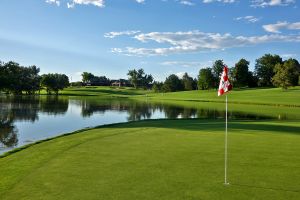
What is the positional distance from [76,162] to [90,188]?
11.1ft

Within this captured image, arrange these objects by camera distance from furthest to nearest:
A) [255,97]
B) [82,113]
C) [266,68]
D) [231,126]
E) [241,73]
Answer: [266,68], [241,73], [255,97], [82,113], [231,126]

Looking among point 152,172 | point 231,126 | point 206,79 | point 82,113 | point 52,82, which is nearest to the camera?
point 152,172

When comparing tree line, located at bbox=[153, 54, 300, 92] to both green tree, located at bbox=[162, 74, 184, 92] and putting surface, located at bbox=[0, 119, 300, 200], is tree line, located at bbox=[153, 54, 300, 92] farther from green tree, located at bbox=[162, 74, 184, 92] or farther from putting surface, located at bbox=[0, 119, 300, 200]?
putting surface, located at bbox=[0, 119, 300, 200]

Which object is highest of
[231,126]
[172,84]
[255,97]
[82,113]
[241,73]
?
[241,73]

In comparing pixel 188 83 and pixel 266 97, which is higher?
pixel 188 83

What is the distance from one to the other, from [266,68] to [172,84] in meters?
44.0

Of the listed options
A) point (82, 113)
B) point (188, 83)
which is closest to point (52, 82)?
point (188, 83)

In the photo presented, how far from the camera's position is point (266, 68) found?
151 metres

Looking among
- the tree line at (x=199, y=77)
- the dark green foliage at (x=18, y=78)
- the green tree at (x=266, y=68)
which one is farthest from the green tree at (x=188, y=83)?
the dark green foliage at (x=18, y=78)

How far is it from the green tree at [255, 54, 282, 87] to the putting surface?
14003cm

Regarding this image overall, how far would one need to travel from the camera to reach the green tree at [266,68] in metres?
150

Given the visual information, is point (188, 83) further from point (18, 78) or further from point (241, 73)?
point (18, 78)

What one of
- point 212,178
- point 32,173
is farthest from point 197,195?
point 32,173

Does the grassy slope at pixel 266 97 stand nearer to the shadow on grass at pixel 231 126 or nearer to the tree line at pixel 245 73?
the tree line at pixel 245 73
